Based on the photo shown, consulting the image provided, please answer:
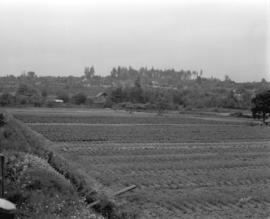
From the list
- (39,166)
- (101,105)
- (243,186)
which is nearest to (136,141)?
(243,186)

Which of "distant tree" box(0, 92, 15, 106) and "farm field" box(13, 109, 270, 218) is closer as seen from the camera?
"farm field" box(13, 109, 270, 218)

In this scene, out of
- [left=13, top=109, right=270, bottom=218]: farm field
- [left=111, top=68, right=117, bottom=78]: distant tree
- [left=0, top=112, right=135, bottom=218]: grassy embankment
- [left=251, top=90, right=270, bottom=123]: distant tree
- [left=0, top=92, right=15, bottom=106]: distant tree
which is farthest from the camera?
[left=111, top=68, right=117, bottom=78]: distant tree

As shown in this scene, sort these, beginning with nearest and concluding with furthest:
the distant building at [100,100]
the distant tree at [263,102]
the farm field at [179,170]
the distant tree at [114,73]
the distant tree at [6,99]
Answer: the farm field at [179,170]
the distant tree at [263,102]
the distant tree at [6,99]
the distant building at [100,100]
the distant tree at [114,73]

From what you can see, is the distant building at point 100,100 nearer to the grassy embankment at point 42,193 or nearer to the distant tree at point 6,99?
the distant tree at point 6,99

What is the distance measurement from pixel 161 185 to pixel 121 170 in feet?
10.1

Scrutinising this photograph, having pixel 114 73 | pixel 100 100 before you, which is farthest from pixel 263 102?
pixel 114 73

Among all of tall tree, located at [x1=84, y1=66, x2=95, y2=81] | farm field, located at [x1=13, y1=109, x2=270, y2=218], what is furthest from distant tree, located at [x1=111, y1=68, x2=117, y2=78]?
farm field, located at [x1=13, y1=109, x2=270, y2=218]

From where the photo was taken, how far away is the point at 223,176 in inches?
650

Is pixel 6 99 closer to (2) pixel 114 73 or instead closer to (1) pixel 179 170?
(1) pixel 179 170

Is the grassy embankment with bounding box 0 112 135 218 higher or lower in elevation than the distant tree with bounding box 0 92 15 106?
higher

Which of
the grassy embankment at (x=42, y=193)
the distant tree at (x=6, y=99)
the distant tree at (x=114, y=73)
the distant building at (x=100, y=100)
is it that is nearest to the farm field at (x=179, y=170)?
the grassy embankment at (x=42, y=193)

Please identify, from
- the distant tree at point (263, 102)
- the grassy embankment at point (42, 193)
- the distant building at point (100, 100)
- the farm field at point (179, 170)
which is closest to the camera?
the grassy embankment at point (42, 193)

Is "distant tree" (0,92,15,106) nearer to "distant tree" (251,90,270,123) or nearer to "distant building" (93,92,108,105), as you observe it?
"distant building" (93,92,108,105)

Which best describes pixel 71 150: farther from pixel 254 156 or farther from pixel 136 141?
pixel 254 156
